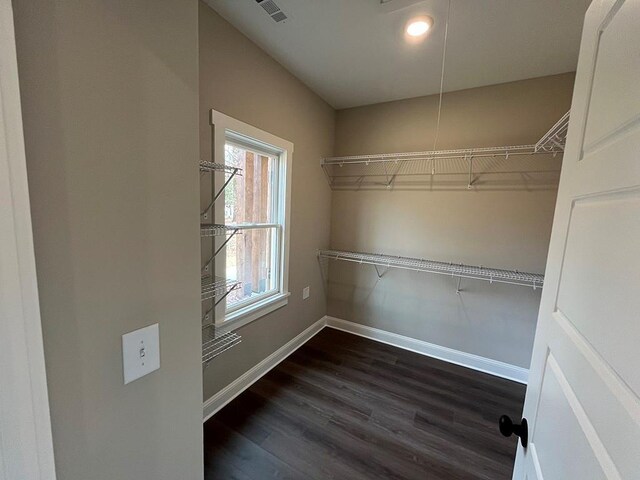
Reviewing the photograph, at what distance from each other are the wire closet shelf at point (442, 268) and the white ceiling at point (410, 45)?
5.20 ft

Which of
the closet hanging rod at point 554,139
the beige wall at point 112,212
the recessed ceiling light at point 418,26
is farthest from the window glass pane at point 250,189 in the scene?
the closet hanging rod at point 554,139

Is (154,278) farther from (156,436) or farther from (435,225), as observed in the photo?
(435,225)

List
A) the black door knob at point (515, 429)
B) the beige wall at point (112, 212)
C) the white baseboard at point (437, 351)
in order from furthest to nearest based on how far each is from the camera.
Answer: the white baseboard at point (437, 351), the black door knob at point (515, 429), the beige wall at point (112, 212)

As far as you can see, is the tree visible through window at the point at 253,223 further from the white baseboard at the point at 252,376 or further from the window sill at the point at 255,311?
the white baseboard at the point at 252,376

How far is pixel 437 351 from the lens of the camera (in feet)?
8.49

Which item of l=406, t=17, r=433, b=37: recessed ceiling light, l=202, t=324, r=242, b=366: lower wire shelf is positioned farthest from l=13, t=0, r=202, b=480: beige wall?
l=406, t=17, r=433, b=37: recessed ceiling light

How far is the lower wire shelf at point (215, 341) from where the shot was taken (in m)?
1.46

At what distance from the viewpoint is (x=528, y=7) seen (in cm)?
142

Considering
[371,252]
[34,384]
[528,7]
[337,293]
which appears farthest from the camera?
[337,293]

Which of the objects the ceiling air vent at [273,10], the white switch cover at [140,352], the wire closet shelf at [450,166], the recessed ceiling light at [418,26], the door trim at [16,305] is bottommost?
the white switch cover at [140,352]

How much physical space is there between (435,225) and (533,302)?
1.01 meters

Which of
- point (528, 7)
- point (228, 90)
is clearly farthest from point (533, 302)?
point (228, 90)

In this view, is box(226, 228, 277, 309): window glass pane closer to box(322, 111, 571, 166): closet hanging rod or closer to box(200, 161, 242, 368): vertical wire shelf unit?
box(200, 161, 242, 368): vertical wire shelf unit

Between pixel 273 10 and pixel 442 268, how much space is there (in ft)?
7.46
